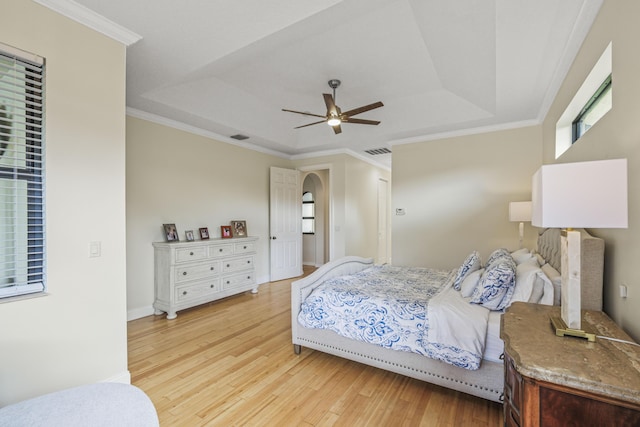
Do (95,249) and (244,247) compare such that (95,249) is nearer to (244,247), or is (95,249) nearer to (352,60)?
(244,247)

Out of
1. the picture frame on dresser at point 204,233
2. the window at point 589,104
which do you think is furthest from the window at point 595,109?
the picture frame on dresser at point 204,233

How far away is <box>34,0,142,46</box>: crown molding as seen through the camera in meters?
1.88

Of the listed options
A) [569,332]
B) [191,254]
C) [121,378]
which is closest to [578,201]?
[569,332]

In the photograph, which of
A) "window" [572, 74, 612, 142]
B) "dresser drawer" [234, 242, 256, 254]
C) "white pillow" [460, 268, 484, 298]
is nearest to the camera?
"window" [572, 74, 612, 142]

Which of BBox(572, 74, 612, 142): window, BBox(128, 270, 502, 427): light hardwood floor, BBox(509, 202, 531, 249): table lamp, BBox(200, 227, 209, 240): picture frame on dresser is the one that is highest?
BBox(572, 74, 612, 142): window

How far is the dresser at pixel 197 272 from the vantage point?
3.73 meters

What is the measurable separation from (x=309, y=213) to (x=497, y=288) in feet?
19.9

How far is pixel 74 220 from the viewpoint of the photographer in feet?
6.48

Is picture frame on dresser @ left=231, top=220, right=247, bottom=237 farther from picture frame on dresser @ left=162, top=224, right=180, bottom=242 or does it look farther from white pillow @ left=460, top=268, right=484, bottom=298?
white pillow @ left=460, top=268, right=484, bottom=298

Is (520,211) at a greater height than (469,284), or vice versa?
(520,211)

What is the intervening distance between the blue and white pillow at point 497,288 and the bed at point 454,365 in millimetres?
71

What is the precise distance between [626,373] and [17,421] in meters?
2.20

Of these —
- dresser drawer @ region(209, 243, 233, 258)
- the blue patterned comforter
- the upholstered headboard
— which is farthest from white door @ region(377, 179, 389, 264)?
the upholstered headboard

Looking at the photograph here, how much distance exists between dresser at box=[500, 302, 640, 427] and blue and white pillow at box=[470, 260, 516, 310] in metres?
0.84
